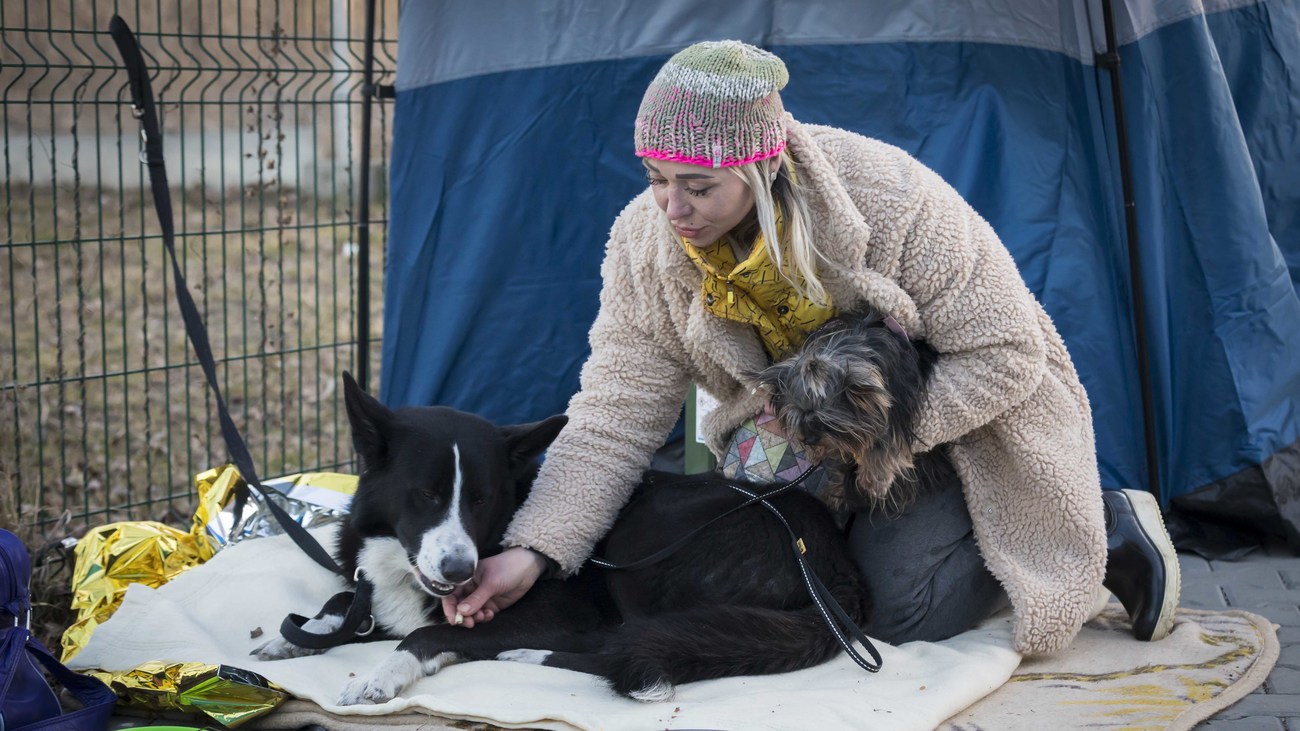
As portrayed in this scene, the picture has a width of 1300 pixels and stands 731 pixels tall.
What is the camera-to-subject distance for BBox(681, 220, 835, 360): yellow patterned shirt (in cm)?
280

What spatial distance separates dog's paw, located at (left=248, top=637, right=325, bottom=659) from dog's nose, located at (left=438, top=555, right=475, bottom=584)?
21.3 inches

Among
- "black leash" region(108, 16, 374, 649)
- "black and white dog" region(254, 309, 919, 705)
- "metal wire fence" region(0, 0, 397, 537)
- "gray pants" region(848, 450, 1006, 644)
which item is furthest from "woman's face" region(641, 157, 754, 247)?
"metal wire fence" region(0, 0, 397, 537)

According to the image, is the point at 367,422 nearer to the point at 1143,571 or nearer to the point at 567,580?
the point at 567,580

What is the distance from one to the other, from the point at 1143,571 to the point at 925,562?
1.97ft

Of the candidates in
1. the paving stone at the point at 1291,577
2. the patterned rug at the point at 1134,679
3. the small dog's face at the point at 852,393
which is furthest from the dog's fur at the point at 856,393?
the paving stone at the point at 1291,577

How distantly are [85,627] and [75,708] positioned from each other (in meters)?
→ 0.43

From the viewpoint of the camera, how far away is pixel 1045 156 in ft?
13.0

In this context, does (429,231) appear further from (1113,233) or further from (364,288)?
(1113,233)

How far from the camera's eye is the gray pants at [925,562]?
3.04 m

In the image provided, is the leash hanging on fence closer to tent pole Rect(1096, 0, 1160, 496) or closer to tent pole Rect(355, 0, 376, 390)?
tent pole Rect(355, 0, 376, 390)

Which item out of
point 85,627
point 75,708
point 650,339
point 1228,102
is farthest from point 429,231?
point 1228,102

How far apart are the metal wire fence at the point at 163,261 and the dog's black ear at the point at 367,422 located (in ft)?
4.83

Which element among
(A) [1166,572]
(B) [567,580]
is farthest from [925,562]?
(B) [567,580]

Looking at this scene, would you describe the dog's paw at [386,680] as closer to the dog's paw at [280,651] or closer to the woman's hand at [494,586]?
the woman's hand at [494,586]
